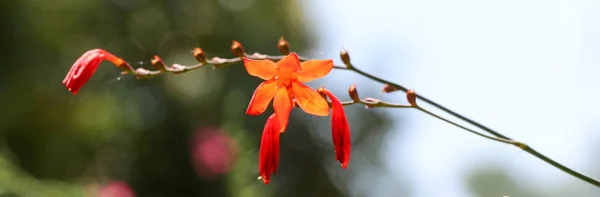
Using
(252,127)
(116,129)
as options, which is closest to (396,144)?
(252,127)

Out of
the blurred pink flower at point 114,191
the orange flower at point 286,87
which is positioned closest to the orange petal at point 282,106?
the orange flower at point 286,87

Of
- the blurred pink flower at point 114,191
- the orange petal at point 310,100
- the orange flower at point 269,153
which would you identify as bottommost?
the blurred pink flower at point 114,191

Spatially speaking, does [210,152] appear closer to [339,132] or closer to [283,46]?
[283,46]

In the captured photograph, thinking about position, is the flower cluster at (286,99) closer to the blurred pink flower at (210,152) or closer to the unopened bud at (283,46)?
the unopened bud at (283,46)

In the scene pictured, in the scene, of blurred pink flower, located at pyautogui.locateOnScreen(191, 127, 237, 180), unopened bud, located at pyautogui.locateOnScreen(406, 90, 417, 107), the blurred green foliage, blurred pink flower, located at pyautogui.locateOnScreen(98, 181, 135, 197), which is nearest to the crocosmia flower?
unopened bud, located at pyautogui.locateOnScreen(406, 90, 417, 107)

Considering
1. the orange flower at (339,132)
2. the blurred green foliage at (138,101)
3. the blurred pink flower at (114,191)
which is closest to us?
the orange flower at (339,132)

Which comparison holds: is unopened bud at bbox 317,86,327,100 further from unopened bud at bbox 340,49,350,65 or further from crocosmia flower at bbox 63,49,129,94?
crocosmia flower at bbox 63,49,129,94

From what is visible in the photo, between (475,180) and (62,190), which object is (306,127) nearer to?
(475,180)
